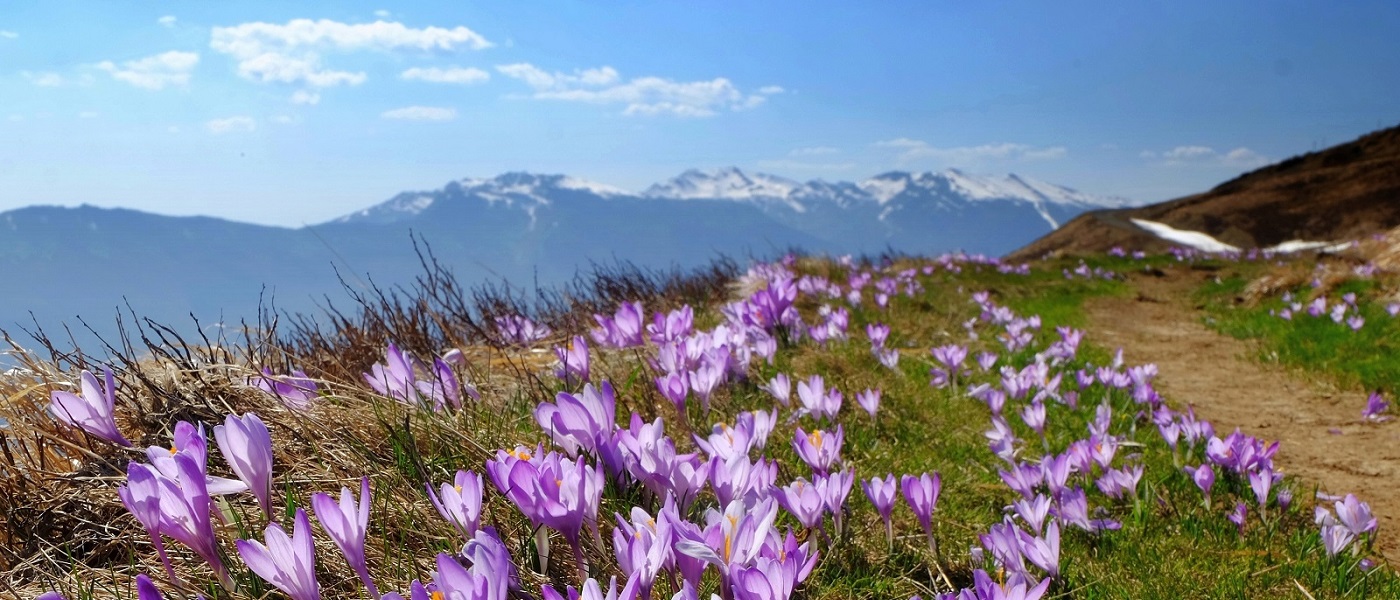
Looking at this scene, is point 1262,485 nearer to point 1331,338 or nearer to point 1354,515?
point 1354,515

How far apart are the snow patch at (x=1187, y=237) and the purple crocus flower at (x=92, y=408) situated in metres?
27.4

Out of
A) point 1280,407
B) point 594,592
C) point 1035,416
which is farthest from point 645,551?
point 1280,407

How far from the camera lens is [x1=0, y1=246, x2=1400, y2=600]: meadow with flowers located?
163 centimetres

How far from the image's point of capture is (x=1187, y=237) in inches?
1025

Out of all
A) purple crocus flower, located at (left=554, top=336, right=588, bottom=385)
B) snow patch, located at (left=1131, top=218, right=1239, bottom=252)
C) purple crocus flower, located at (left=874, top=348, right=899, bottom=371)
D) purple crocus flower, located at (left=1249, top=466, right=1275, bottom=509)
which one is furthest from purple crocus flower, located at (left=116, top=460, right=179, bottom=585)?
snow patch, located at (left=1131, top=218, right=1239, bottom=252)

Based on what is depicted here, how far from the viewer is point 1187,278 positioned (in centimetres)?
1428

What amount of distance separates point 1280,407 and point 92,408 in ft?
20.0

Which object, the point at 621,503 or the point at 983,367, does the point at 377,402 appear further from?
the point at 983,367

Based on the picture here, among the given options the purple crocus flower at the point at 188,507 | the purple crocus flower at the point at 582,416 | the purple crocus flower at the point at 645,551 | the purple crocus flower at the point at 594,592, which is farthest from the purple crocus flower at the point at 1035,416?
the purple crocus flower at the point at 188,507

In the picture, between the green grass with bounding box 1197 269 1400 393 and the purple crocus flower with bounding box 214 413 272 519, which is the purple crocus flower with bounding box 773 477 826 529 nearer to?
the purple crocus flower with bounding box 214 413 272 519

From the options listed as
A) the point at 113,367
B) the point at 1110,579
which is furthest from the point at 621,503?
the point at 113,367

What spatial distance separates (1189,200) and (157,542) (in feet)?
124

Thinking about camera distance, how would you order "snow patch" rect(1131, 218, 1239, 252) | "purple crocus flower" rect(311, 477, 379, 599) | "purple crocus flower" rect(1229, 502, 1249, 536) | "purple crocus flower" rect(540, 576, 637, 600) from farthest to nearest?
"snow patch" rect(1131, 218, 1239, 252) < "purple crocus flower" rect(1229, 502, 1249, 536) < "purple crocus flower" rect(311, 477, 379, 599) < "purple crocus flower" rect(540, 576, 637, 600)

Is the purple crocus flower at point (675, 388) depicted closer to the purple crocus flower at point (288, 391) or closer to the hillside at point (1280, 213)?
the purple crocus flower at point (288, 391)
